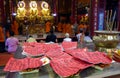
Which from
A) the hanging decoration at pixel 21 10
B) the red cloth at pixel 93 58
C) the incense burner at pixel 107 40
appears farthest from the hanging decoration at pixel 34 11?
the red cloth at pixel 93 58

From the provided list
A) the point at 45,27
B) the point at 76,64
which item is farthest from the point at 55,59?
the point at 45,27

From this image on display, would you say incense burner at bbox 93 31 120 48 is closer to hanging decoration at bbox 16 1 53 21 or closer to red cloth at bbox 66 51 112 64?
red cloth at bbox 66 51 112 64

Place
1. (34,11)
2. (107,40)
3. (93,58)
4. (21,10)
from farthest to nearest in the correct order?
1. (34,11)
2. (21,10)
3. (107,40)
4. (93,58)

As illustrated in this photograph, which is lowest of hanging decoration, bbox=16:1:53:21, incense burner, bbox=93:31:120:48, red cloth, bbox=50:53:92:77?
red cloth, bbox=50:53:92:77

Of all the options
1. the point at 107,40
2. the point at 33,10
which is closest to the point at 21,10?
the point at 33,10

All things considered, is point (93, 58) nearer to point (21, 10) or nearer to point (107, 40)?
point (107, 40)

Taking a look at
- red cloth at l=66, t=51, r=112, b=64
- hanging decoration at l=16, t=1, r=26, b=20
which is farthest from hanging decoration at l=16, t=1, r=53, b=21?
red cloth at l=66, t=51, r=112, b=64

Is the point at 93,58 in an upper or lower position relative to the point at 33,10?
lower

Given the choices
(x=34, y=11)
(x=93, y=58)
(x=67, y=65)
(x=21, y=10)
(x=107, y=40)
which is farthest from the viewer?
(x=34, y=11)

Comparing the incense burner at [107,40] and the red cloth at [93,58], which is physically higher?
the incense burner at [107,40]

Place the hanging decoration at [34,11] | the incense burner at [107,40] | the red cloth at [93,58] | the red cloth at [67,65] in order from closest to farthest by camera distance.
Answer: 1. the red cloth at [67,65]
2. the red cloth at [93,58]
3. the incense burner at [107,40]
4. the hanging decoration at [34,11]

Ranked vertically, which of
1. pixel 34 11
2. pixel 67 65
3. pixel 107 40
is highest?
pixel 34 11

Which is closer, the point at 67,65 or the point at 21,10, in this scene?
the point at 67,65

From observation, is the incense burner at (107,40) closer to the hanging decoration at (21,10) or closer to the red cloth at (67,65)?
the red cloth at (67,65)
